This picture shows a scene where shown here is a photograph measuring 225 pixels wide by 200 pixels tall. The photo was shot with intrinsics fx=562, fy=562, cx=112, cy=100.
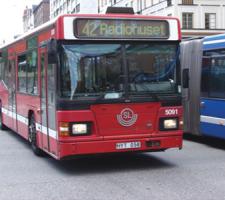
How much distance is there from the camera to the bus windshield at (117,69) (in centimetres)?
934

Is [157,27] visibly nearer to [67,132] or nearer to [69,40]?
[69,40]

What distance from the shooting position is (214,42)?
12.9 metres

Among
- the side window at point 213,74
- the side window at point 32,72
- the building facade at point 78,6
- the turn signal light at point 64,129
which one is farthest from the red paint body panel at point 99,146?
the building facade at point 78,6

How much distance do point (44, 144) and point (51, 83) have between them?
1446 millimetres

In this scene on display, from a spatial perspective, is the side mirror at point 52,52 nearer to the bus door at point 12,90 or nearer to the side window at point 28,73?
the side window at point 28,73

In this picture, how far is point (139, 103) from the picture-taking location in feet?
31.7

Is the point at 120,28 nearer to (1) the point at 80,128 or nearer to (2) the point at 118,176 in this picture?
(1) the point at 80,128

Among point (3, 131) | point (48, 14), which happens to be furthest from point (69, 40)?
point (48, 14)

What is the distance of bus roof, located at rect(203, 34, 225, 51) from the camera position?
492 inches

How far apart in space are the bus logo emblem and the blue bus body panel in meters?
3.31

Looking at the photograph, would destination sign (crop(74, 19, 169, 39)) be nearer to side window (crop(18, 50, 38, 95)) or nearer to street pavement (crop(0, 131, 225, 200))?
side window (crop(18, 50, 38, 95))

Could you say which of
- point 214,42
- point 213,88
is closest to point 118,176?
point 213,88

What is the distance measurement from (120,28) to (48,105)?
6.29 ft

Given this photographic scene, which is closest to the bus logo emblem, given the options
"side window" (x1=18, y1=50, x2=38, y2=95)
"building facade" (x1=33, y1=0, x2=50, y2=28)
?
"side window" (x1=18, y1=50, x2=38, y2=95)
